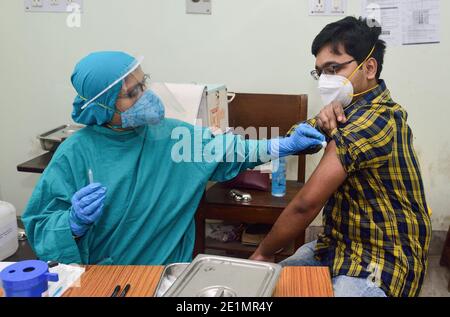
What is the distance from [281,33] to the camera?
2486 mm

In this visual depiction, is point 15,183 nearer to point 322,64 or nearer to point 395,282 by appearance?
point 322,64

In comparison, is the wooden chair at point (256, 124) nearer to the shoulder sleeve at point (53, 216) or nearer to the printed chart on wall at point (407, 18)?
the printed chart on wall at point (407, 18)

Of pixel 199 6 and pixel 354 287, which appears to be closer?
pixel 354 287

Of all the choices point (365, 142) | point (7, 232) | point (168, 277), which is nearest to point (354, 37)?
point (365, 142)

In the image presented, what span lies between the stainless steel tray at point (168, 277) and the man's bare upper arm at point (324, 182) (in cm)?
48

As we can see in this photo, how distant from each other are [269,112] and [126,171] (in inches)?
46.7

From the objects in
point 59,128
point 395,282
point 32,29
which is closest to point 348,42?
point 395,282

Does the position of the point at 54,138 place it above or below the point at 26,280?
above

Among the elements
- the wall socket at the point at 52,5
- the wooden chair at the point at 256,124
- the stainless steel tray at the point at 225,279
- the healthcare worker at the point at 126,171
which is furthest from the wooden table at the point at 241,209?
the wall socket at the point at 52,5

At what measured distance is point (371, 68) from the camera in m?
1.50

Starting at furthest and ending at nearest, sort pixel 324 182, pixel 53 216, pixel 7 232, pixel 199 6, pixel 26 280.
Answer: pixel 199 6 < pixel 7 232 < pixel 324 182 < pixel 53 216 < pixel 26 280

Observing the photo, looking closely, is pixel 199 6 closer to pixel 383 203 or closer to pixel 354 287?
pixel 383 203

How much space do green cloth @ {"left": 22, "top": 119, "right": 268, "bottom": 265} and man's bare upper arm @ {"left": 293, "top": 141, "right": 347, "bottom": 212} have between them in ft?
0.82

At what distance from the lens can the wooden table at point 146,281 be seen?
1039 mm
